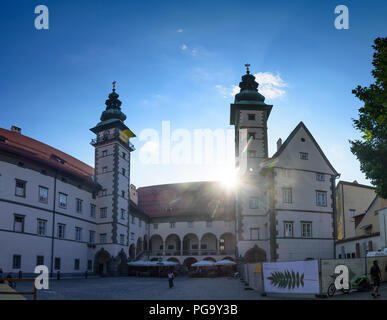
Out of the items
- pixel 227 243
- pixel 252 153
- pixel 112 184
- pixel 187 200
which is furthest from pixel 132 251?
pixel 252 153

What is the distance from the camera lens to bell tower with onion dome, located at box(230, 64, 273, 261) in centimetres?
4469

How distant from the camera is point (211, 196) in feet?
211

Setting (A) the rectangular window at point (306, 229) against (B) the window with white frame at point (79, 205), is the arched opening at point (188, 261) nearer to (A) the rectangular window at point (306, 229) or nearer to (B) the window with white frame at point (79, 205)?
(B) the window with white frame at point (79, 205)

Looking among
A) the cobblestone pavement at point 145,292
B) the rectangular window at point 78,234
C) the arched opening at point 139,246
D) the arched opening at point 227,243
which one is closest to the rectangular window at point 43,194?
the rectangular window at point 78,234

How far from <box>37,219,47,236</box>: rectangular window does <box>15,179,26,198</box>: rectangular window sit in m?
3.41

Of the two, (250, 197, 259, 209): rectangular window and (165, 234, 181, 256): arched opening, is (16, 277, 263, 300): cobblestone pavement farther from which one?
(165, 234, 181, 256): arched opening

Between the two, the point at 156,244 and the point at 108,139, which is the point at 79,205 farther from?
the point at 156,244

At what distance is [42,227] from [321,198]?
2706 cm

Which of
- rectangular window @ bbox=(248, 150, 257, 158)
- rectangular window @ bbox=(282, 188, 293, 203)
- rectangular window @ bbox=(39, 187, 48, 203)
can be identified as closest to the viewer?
rectangular window @ bbox=(39, 187, 48, 203)

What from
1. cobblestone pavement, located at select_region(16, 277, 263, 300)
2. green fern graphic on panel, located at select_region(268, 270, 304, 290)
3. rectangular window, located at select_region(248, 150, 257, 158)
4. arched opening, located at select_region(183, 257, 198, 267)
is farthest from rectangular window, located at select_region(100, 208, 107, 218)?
green fern graphic on panel, located at select_region(268, 270, 304, 290)

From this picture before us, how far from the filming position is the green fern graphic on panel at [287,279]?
18.7 meters
